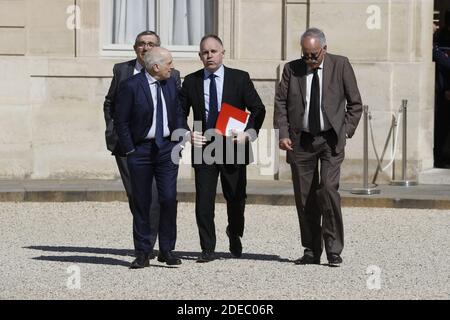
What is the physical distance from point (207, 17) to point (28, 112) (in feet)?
7.73

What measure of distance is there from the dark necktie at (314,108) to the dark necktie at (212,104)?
760 mm

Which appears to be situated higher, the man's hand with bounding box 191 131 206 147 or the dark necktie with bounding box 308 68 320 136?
the dark necktie with bounding box 308 68 320 136

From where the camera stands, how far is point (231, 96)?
485 inches

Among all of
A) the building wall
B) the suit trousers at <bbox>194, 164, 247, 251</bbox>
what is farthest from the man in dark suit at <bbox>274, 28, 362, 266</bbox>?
the building wall

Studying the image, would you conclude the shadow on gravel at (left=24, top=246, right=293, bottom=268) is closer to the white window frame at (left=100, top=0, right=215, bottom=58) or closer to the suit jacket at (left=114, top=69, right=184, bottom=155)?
the suit jacket at (left=114, top=69, right=184, bottom=155)

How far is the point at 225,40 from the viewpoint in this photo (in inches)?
712

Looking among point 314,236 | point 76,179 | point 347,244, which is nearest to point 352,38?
point 76,179

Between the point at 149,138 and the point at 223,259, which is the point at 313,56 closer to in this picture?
the point at 149,138

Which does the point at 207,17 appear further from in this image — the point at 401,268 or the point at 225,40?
the point at 401,268

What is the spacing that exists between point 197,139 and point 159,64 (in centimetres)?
71

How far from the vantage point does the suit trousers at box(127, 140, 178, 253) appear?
11.9m

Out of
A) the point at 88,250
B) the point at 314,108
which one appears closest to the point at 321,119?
the point at 314,108

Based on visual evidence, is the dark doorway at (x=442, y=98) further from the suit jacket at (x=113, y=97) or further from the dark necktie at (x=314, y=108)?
the dark necktie at (x=314, y=108)

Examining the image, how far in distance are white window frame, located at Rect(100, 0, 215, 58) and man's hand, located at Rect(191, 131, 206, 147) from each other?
6220 millimetres
